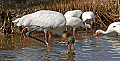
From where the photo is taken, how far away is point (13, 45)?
47.2 ft

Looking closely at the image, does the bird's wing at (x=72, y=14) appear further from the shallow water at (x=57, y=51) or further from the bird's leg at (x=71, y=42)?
the bird's leg at (x=71, y=42)

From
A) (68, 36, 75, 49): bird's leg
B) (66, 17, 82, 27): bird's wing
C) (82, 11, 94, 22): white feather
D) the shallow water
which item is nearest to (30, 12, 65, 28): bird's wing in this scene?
the shallow water

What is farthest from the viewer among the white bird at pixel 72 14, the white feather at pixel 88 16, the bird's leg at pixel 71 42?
the white feather at pixel 88 16

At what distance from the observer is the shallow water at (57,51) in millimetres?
11164

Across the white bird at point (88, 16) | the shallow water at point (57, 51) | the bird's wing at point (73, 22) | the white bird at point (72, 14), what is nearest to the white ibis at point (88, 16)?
the white bird at point (88, 16)

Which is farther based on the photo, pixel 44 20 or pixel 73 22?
pixel 73 22

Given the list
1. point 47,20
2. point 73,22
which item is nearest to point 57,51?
point 47,20

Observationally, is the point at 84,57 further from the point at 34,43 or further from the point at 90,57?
the point at 34,43

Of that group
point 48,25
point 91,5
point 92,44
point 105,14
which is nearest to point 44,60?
point 48,25

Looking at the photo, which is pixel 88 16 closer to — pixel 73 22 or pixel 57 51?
pixel 73 22

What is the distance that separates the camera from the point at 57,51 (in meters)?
12.6

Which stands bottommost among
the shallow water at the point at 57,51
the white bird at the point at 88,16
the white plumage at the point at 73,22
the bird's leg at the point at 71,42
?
the shallow water at the point at 57,51

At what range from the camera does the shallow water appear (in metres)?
11.2

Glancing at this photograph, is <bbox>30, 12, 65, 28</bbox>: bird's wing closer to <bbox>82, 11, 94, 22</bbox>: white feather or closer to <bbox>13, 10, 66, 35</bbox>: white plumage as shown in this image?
<bbox>13, 10, 66, 35</bbox>: white plumage
